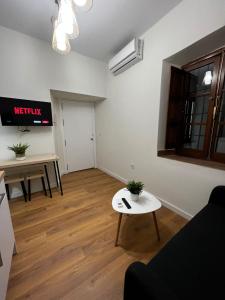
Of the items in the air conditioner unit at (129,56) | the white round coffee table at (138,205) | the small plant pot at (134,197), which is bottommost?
the white round coffee table at (138,205)

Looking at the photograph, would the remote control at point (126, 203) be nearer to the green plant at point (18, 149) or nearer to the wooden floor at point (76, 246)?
the wooden floor at point (76, 246)

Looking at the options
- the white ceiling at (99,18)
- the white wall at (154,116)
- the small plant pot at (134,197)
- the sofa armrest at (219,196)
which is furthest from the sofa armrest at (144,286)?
the white ceiling at (99,18)

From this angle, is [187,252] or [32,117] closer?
[187,252]

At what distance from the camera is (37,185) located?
282 centimetres

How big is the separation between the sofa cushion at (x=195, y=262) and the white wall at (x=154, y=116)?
29.7 inches

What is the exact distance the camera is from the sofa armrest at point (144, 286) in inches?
25.9

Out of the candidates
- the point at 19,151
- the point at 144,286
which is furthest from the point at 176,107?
the point at 19,151

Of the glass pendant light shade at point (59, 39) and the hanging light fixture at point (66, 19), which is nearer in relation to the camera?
the hanging light fixture at point (66, 19)

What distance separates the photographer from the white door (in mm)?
3627

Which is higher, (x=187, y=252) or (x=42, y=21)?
(x=42, y=21)

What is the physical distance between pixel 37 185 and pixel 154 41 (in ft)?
11.0

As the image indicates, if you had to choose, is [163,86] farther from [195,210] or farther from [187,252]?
[187,252]

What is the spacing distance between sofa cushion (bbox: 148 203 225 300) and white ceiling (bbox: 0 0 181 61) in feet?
8.57

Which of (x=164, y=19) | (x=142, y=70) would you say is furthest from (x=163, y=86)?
(x=164, y=19)
